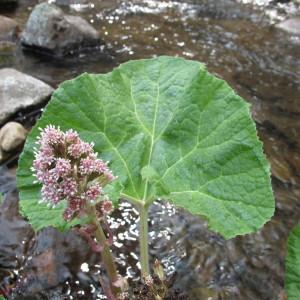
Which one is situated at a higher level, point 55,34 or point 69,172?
point 69,172

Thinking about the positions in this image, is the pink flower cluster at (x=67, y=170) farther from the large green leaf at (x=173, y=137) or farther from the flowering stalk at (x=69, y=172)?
the large green leaf at (x=173, y=137)

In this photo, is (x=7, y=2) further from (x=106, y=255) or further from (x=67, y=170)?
(x=67, y=170)

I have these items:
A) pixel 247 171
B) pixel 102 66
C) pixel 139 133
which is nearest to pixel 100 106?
pixel 139 133

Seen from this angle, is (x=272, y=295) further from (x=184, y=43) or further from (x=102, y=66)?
(x=184, y=43)

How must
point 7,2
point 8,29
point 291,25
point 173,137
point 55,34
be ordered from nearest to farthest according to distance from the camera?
point 173,137 < point 55,34 < point 8,29 < point 291,25 < point 7,2

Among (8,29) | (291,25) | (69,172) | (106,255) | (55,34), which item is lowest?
(8,29)

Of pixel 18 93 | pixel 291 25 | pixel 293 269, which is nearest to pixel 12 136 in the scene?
pixel 18 93

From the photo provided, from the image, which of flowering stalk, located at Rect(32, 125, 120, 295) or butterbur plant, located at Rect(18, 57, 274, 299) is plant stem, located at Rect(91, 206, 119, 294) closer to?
butterbur plant, located at Rect(18, 57, 274, 299)
